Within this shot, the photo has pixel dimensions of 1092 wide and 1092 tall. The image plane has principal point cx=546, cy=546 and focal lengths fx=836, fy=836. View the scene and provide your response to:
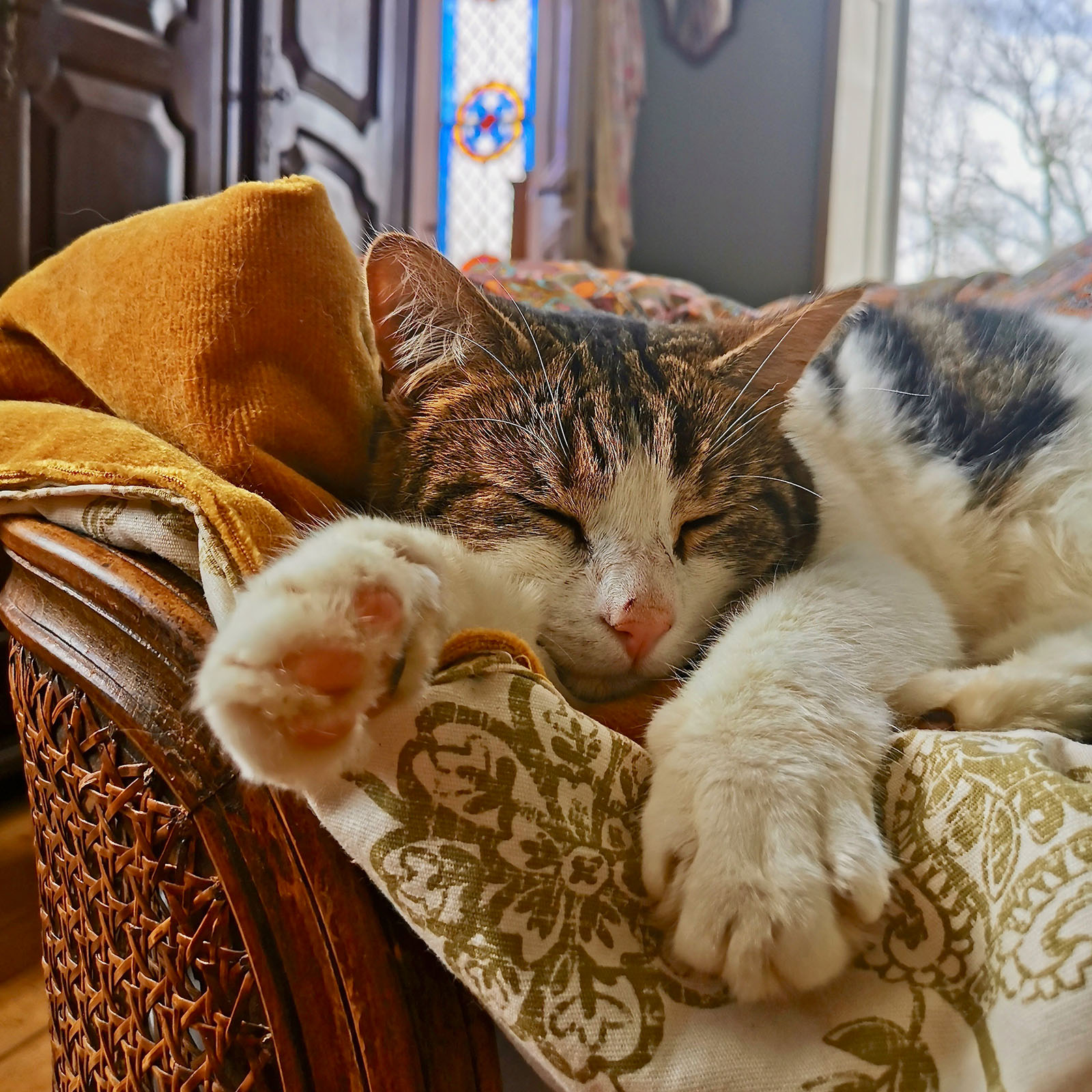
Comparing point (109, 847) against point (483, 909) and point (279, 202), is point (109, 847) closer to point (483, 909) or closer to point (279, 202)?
point (483, 909)

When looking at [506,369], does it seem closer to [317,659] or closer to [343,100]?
[317,659]

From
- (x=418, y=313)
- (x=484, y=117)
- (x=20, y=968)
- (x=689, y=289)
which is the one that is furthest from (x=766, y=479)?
(x=484, y=117)

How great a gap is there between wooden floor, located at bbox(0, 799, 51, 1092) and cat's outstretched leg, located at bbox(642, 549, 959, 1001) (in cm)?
119

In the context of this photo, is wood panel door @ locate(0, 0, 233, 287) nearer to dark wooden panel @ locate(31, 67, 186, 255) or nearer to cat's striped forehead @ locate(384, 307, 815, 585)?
dark wooden panel @ locate(31, 67, 186, 255)

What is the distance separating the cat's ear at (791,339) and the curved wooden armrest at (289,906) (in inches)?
24.2

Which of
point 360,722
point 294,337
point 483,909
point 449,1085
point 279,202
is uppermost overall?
point 279,202

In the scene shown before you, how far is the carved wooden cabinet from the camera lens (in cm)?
185

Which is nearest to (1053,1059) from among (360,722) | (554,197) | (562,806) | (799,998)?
(799,998)

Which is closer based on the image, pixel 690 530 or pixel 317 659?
pixel 317 659

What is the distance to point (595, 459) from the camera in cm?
77

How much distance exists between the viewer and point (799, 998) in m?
0.49

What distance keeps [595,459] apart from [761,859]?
0.39 metres

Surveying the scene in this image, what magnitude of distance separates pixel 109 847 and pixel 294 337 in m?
0.43

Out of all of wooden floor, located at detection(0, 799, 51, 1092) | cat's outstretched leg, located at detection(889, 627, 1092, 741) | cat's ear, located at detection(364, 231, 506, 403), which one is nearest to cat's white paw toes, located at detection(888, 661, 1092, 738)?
cat's outstretched leg, located at detection(889, 627, 1092, 741)
